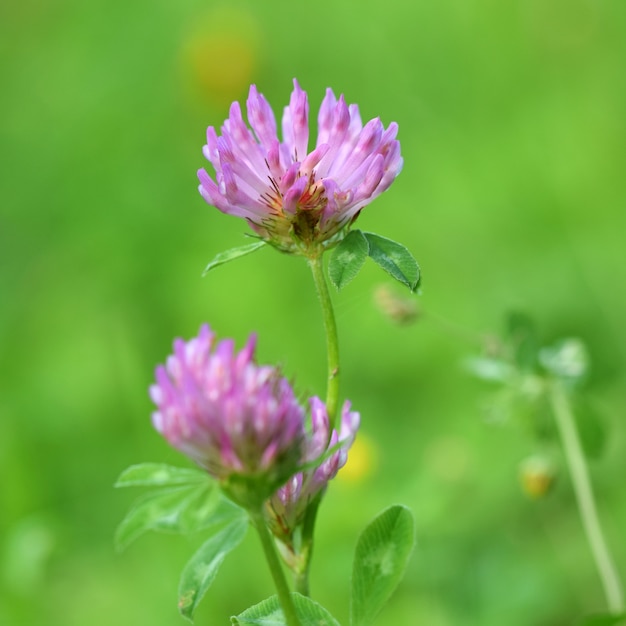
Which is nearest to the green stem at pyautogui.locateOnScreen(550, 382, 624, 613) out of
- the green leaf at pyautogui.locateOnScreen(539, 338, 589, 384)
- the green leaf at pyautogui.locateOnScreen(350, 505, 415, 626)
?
the green leaf at pyautogui.locateOnScreen(539, 338, 589, 384)

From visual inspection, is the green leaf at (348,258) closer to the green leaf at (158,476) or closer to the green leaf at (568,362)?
the green leaf at (158,476)

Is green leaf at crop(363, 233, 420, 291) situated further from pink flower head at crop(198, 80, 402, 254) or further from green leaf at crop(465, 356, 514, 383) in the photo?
green leaf at crop(465, 356, 514, 383)

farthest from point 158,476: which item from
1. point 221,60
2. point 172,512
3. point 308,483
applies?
point 221,60

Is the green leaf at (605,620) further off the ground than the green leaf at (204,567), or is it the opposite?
the green leaf at (204,567)

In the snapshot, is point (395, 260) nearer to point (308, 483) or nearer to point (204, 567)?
point (308, 483)

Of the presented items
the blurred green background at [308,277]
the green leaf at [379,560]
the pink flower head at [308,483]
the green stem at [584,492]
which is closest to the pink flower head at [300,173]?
the pink flower head at [308,483]
